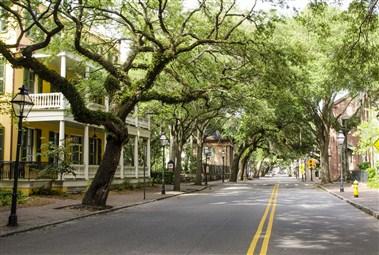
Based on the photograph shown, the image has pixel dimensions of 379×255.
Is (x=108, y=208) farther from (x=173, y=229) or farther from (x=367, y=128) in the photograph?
(x=367, y=128)

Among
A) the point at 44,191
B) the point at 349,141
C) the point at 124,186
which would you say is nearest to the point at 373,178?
the point at 124,186

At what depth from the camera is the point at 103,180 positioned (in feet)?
66.1

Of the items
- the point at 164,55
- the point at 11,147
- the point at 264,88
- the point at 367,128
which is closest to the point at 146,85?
Result: the point at 164,55

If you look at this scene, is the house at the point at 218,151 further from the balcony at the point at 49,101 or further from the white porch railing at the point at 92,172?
the balcony at the point at 49,101

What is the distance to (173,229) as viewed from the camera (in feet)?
44.1

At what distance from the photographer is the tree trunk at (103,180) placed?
20016 millimetres

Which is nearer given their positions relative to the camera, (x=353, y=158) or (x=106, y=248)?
(x=106, y=248)

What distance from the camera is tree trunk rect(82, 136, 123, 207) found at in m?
20.0

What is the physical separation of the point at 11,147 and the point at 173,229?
62.3ft

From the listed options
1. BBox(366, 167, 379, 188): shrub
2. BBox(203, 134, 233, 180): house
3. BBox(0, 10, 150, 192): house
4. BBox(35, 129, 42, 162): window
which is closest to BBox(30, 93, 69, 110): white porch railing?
BBox(0, 10, 150, 192): house

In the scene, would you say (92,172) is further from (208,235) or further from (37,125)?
(208,235)

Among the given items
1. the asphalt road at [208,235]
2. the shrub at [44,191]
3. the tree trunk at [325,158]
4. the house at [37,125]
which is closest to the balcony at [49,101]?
the house at [37,125]

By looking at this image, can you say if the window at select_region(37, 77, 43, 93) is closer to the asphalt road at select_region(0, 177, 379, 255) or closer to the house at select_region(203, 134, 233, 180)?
the asphalt road at select_region(0, 177, 379, 255)

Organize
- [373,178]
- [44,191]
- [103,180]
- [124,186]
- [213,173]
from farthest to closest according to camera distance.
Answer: [213,173]
[373,178]
[124,186]
[44,191]
[103,180]
